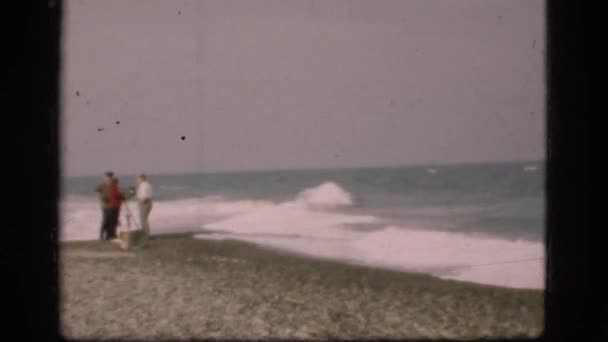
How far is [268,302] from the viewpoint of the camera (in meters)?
7.70

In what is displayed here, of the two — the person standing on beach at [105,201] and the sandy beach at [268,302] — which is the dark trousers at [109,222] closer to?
the person standing on beach at [105,201]

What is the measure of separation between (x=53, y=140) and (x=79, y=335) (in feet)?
8.68

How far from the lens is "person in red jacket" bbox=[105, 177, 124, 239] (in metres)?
11.5

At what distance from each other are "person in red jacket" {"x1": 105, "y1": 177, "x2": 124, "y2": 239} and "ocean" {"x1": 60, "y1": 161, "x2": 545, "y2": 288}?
3.68 ft

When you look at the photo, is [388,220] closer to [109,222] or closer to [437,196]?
[437,196]

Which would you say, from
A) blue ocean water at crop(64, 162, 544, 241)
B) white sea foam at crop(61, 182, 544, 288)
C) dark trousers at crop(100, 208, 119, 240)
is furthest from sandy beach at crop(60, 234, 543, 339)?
blue ocean water at crop(64, 162, 544, 241)

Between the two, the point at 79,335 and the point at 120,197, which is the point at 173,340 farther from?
the point at 120,197

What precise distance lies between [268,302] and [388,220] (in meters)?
22.0

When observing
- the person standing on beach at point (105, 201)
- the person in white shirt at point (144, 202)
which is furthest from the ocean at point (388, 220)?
the person in white shirt at point (144, 202)

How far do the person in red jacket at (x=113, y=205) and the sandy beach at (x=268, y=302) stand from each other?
1.27 m

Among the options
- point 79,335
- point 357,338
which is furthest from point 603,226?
point 79,335

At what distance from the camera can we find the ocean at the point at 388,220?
14.5 metres

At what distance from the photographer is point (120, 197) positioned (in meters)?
11.6

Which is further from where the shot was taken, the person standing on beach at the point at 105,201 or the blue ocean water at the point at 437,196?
the blue ocean water at the point at 437,196
